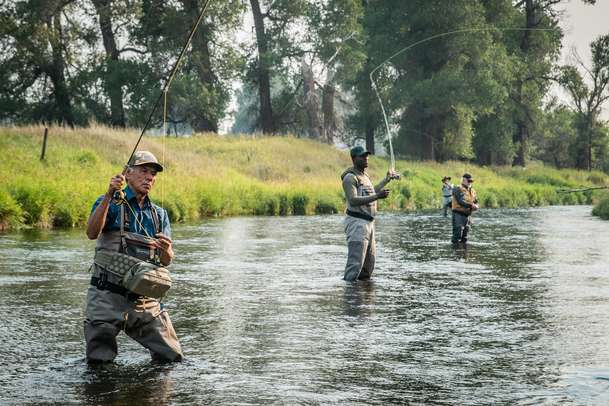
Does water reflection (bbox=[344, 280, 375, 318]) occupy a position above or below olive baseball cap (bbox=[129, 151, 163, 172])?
below

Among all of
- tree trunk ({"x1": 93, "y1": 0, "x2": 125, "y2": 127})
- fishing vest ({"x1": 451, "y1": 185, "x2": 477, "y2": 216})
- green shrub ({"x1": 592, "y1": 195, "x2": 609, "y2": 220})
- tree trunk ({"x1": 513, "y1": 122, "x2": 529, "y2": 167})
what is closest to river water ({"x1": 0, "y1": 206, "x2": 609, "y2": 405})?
fishing vest ({"x1": 451, "y1": 185, "x2": 477, "y2": 216})

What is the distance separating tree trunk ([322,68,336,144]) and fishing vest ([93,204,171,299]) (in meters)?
53.3

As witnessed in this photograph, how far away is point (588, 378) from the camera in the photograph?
7160mm

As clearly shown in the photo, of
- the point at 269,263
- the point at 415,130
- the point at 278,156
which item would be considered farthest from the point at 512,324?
the point at 415,130

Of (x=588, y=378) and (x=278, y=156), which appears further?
(x=278, y=156)

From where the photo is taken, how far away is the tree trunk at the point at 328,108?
6044cm

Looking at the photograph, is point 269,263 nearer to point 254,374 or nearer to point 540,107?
point 254,374

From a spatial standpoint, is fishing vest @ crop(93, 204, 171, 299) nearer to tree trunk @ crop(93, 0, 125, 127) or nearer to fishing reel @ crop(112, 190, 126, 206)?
fishing reel @ crop(112, 190, 126, 206)

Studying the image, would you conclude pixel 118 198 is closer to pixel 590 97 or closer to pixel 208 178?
pixel 208 178

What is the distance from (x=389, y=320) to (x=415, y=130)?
5376 cm

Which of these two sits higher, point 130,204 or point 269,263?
point 130,204

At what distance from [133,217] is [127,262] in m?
0.38

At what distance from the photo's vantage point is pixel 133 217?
7344mm

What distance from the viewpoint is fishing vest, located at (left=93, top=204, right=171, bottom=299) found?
7055 millimetres
